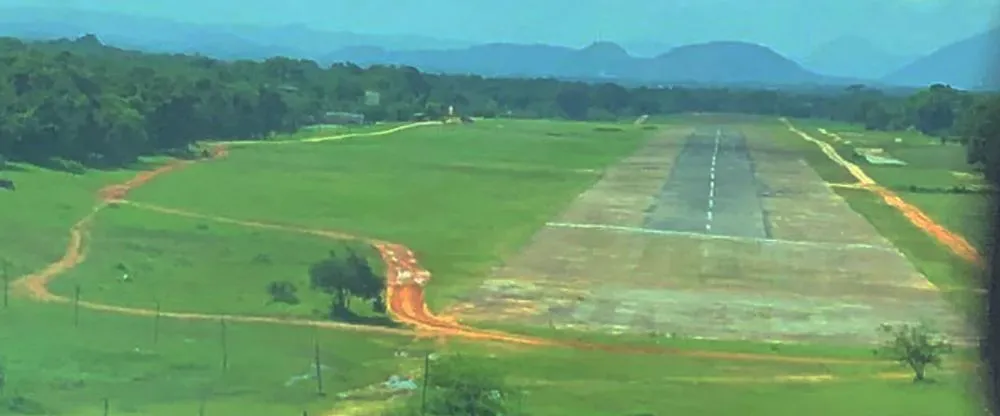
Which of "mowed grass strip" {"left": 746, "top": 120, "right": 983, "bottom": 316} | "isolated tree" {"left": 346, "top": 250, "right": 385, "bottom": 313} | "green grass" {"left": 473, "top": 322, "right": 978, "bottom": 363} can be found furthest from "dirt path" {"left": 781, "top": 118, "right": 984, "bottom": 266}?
"isolated tree" {"left": 346, "top": 250, "right": 385, "bottom": 313}

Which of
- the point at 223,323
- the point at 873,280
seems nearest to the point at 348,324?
the point at 223,323

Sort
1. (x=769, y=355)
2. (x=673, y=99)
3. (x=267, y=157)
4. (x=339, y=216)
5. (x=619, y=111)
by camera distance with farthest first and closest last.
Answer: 1. (x=673, y=99)
2. (x=619, y=111)
3. (x=267, y=157)
4. (x=339, y=216)
5. (x=769, y=355)

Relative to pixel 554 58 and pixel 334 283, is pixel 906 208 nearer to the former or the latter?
pixel 334 283

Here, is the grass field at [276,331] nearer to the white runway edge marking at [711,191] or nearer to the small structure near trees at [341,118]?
the white runway edge marking at [711,191]

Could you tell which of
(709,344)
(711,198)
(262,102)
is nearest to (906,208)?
(711,198)

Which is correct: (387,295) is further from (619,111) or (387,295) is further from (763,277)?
(619,111)
